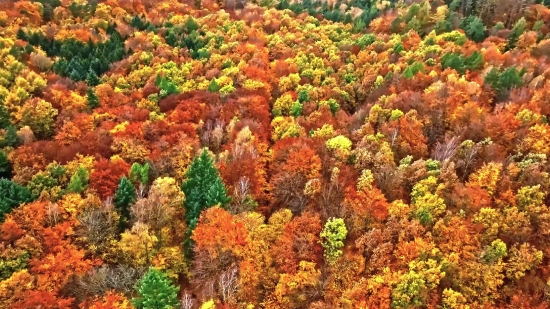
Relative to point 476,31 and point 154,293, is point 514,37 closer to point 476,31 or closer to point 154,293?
point 476,31

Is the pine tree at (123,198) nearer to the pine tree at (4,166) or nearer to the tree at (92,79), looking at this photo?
the pine tree at (4,166)

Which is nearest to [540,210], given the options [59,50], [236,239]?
[236,239]

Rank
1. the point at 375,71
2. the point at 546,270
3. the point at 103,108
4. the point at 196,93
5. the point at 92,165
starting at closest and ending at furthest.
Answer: the point at 546,270
the point at 92,165
the point at 103,108
the point at 196,93
the point at 375,71

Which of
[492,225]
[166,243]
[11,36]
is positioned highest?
[11,36]

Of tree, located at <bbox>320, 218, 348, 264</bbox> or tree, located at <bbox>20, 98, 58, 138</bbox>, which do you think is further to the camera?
tree, located at <bbox>20, 98, 58, 138</bbox>

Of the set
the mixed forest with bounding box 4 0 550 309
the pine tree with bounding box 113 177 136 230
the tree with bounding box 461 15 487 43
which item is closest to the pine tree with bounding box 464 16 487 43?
Answer: the tree with bounding box 461 15 487 43

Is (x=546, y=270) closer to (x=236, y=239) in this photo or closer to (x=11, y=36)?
(x=236, y=239)

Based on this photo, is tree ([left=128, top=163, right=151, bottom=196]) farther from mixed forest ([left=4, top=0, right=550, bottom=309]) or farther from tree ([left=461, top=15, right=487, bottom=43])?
tree ([left=461, top=15, right=487, bottom=43])

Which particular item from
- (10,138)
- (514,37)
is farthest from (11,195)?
(514,37)
